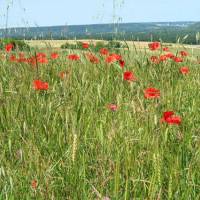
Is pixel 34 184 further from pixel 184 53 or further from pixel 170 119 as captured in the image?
pixel 184 53

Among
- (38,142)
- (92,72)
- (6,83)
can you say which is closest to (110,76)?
(92,72)

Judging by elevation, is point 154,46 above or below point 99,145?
above

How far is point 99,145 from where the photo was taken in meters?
2.07

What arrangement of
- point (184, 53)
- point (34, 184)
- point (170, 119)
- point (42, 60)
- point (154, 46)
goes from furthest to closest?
point (184, 53) < point (154, 46) < point (42, 60) < point (170, 119) < point (34, 184)

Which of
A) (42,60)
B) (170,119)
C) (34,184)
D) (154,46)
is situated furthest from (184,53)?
(34,184)

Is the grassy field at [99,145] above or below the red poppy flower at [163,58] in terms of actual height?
below

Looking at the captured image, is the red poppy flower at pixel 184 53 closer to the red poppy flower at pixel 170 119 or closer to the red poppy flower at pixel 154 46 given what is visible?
the red poppy flower at pixel 154 46

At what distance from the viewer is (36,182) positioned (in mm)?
1691

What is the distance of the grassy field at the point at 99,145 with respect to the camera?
5.61 feet

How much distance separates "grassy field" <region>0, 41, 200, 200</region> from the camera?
1.71m

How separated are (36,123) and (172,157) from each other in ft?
2.66

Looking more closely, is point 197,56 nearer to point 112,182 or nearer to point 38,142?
point 38,142

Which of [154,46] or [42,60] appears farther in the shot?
[154,46]

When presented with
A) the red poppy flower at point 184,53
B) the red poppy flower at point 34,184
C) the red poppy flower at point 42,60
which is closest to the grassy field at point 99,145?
the red poppy flower at point 34,184
